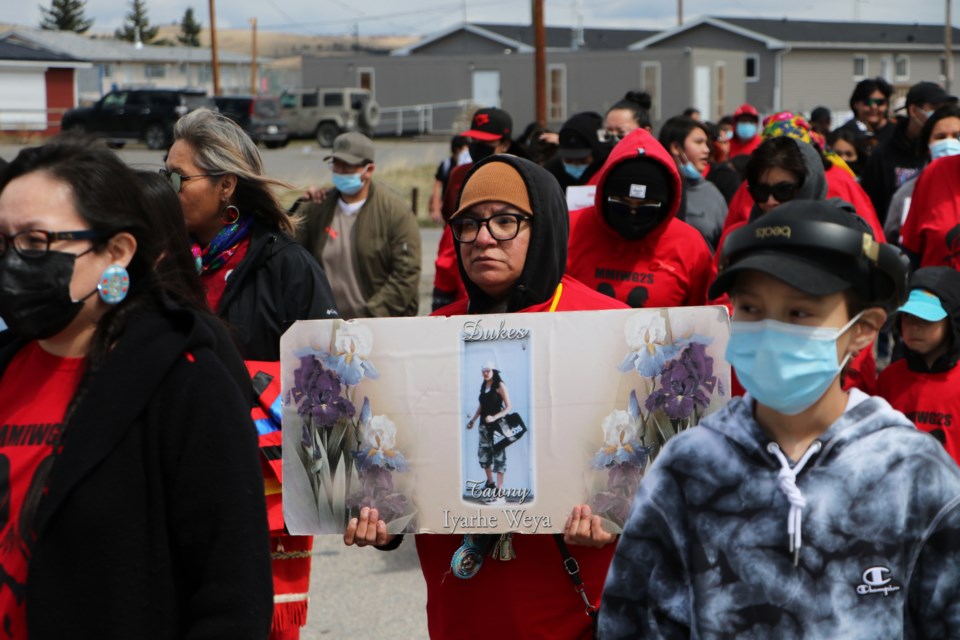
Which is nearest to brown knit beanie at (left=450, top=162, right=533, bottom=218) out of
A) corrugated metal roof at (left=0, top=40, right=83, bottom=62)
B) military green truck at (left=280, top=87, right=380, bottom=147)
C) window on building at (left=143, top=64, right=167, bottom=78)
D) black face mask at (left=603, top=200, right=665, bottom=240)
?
black face mask at (left=603, top=200, right=665, bottom=240)

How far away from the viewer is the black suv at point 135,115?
1734 inches

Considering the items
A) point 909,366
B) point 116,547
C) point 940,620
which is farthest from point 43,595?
point 909,366

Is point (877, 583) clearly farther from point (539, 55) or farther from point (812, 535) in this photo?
point (539, 55)

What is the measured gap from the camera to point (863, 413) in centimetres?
229

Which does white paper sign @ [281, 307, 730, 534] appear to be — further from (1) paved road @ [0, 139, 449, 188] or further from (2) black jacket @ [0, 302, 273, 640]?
(1) paved road @ [0, 139, 449, 188]

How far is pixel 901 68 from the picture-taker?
236 feet

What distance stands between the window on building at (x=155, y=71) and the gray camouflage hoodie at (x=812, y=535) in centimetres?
10563

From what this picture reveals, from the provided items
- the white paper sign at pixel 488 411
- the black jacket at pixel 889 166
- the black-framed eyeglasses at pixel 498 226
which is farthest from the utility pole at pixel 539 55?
the white paper sign at pixel 488 411

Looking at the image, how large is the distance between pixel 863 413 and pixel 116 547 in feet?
4.71

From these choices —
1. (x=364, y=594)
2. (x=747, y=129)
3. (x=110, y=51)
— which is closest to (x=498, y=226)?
(x=364, y=594)

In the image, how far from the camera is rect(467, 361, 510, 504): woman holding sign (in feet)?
10.9

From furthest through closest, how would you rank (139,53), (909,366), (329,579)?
(139,53)
(329,579)
(909,366)

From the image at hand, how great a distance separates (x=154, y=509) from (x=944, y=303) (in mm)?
3900

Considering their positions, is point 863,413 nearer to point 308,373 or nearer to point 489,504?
point 489,504
